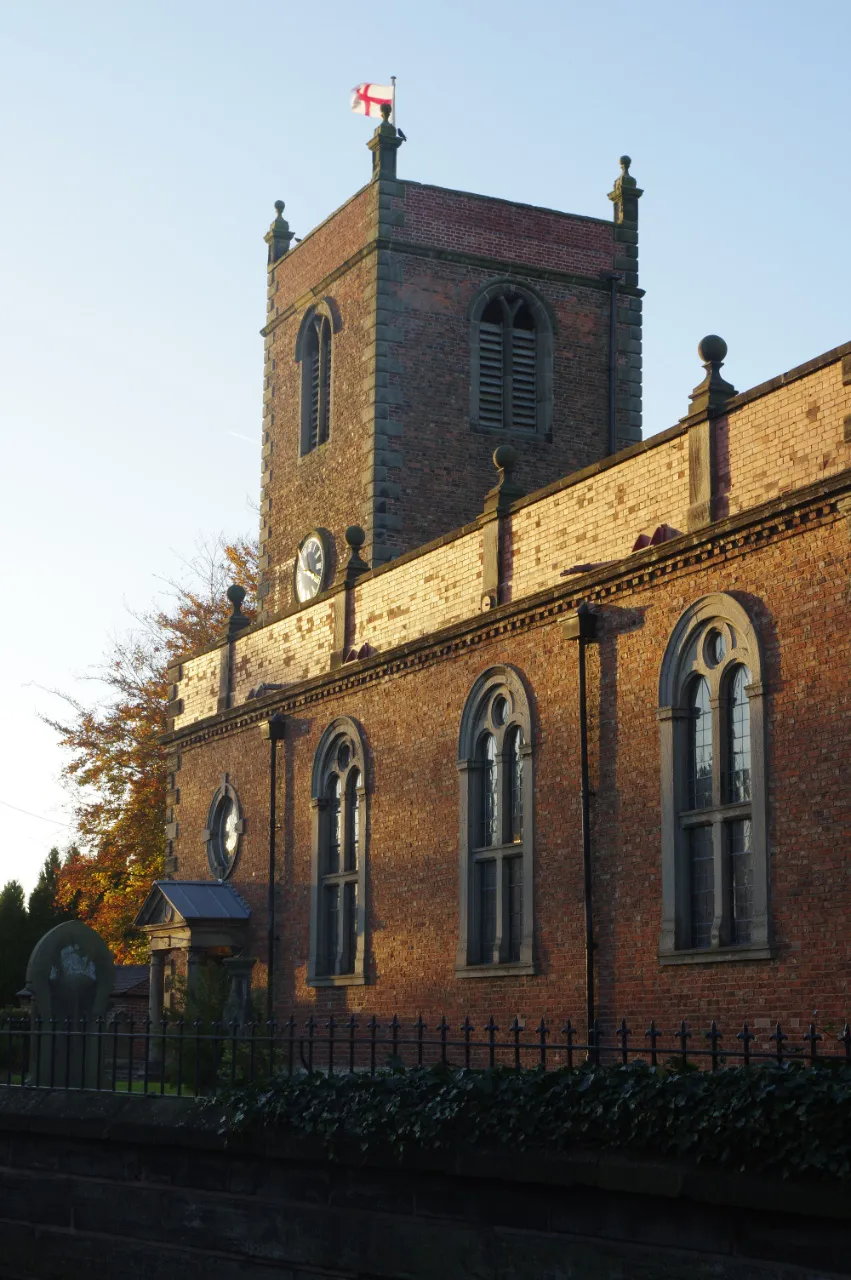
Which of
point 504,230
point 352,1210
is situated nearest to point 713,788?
point 352,1210

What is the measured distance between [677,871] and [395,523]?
12001mm

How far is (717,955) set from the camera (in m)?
16.9

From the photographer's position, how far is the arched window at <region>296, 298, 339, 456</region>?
31.2m

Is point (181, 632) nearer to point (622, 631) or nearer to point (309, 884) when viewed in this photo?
point (309, 884)

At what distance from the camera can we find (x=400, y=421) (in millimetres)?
28938

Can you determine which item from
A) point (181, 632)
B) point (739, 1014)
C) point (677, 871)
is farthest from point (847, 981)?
point (181, 632)

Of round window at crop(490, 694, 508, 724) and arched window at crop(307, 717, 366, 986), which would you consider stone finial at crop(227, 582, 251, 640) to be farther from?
round window at crop(490, 694, 508, 724)

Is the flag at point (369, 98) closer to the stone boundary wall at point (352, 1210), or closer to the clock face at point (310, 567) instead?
the clock face at point (310, 567)

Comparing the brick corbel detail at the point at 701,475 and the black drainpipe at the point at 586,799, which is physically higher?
the brick corbel detail at the point at 701,475

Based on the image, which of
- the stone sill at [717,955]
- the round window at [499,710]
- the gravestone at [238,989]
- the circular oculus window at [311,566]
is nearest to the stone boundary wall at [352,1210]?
the stone sill at [717,955]

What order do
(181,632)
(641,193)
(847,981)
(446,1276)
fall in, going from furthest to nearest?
(181,632) < (641,193) < (847,981) < (446,1276)

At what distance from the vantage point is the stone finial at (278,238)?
34.2m

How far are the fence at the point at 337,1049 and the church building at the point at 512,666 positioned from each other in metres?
0.48

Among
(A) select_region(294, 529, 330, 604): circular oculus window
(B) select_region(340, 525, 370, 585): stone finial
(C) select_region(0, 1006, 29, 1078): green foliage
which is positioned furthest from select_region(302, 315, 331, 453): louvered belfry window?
(C) select_region(0, 1006, 29, 1078): green foliage
